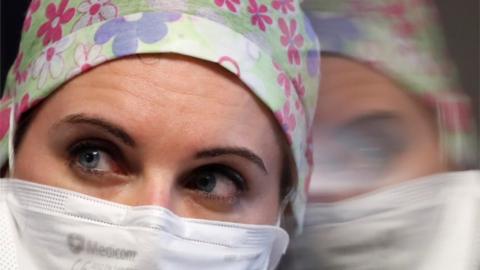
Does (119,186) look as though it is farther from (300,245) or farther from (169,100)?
(300,245)

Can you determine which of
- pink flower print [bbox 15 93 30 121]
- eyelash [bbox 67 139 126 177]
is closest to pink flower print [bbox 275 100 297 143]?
eyelash [bbox 67 139 126 177]

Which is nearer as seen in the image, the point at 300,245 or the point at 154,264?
the point at 154,264

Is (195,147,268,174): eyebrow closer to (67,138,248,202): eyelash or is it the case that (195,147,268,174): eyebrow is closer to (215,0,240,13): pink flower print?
(67,138,248,202): eyelash

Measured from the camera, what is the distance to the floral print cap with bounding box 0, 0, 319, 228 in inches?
37.4

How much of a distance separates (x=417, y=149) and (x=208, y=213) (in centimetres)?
30

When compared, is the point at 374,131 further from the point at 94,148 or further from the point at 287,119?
the point at 94,148

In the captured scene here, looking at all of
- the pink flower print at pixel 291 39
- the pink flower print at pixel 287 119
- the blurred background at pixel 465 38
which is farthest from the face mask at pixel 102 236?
the blurred background at pixel 465 38

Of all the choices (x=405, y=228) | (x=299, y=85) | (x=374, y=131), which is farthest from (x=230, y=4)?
(x=405, y=228)

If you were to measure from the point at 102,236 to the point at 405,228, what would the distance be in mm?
410

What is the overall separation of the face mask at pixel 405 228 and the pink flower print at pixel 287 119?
138 millimetres

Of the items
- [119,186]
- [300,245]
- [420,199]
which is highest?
[119,186]

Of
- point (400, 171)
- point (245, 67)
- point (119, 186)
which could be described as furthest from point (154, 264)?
point (400, 171)

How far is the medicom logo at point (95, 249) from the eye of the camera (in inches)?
35.2

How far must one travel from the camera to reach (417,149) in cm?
106
